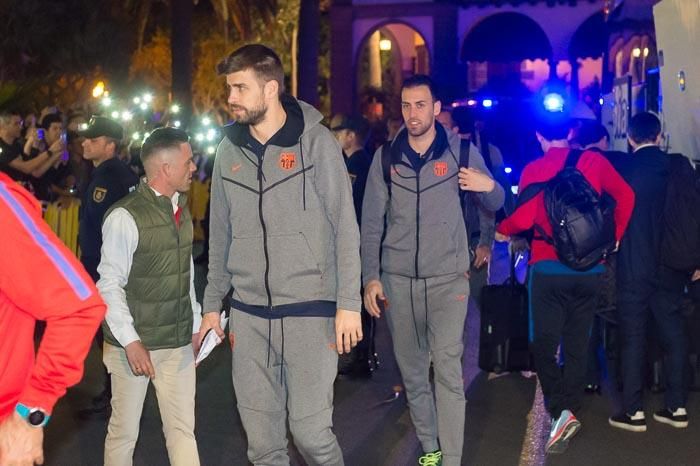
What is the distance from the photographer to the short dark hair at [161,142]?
19.2ft

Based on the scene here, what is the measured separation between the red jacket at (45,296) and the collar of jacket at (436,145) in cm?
361

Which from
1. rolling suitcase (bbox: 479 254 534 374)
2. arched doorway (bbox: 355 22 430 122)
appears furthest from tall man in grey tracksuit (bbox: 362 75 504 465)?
arched doorway (bbox: 355 22 430 122)

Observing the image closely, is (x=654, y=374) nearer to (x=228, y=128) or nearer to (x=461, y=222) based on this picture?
(x=461, y=222)

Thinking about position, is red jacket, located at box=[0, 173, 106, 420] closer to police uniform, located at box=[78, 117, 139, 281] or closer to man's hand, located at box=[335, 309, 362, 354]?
man's hand, located at box=[335, 309, 362, 354]

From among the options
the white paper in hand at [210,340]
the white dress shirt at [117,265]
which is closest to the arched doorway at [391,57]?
the white dress shirt at [117,265]

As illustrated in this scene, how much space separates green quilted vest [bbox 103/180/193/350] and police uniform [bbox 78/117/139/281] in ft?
6.94

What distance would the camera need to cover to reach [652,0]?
1162 centimetres

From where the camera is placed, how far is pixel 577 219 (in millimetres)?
7082

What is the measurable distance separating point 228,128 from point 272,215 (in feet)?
1.55

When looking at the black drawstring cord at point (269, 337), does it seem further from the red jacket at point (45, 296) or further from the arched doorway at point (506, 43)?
the arched doorway at point (506, 43)

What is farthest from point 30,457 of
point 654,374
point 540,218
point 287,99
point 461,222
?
point 654,374

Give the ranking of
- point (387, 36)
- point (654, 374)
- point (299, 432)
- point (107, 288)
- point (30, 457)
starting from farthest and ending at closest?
point (387, 36) < point (654, 374) < point (107, 288) < point (299, 432) < point (30, 457)

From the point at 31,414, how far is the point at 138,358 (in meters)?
2.27

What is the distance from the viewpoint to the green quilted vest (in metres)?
5.67
